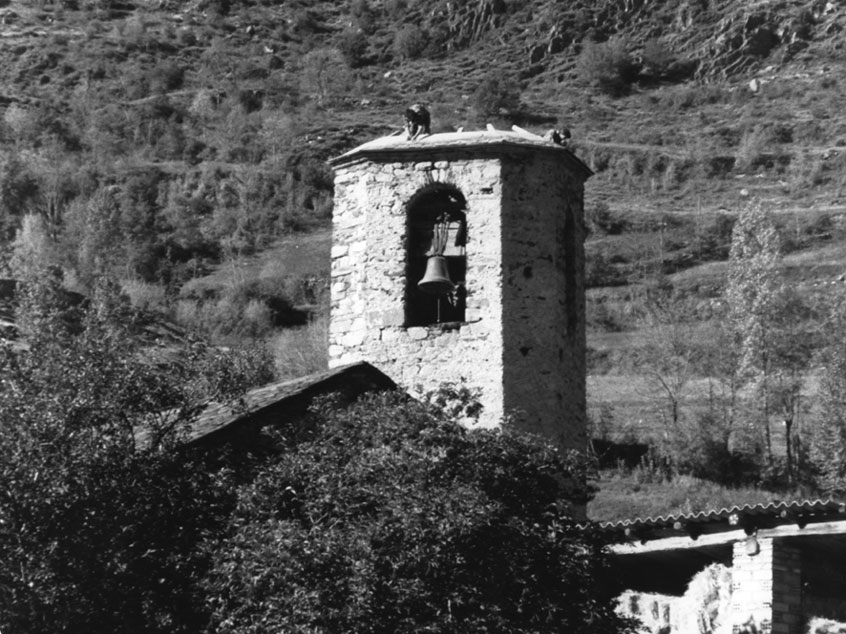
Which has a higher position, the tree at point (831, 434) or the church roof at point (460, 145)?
the church roof at point (460, 145)

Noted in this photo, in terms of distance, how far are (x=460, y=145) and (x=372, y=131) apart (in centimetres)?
6720

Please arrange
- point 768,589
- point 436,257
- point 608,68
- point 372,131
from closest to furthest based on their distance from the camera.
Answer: point 768,589, point 436,257, point 372,131, point 608,68

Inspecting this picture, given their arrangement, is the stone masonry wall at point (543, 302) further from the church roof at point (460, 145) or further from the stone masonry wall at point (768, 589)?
the stone masonry wall at point (768, 589)

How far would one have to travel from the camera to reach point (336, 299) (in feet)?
66.0

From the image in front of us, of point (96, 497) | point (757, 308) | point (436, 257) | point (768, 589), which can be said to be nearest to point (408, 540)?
point (96, 497)

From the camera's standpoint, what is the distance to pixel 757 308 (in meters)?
49.9

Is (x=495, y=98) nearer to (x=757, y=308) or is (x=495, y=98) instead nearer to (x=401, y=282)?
(x=757, y=308)

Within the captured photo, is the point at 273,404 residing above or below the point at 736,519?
above

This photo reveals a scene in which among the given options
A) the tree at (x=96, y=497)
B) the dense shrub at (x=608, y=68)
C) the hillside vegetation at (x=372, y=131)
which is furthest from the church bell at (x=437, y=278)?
the dense shrub at (x=608, y=68)

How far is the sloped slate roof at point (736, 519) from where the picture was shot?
563 inches

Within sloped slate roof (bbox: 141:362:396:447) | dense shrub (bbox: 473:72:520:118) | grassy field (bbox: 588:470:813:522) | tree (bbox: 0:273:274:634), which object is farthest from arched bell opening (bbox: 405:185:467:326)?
dense shrub (bbox: 473:72:520:118)

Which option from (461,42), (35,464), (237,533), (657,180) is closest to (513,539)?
(237,533)

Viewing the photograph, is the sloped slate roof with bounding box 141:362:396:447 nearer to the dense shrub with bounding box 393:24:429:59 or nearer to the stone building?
the stone building

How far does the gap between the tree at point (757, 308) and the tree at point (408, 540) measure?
3351 centimetres
